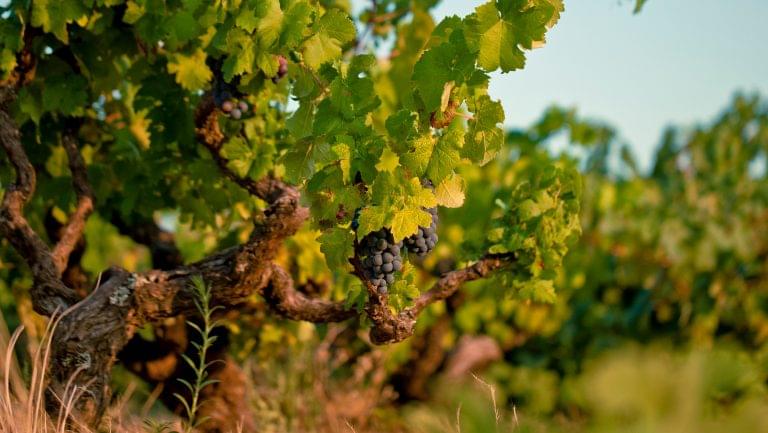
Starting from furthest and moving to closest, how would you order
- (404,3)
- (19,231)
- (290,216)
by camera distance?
(404,3) < (19,231) < (290,216)

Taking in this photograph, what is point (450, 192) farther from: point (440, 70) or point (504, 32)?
point (504, 32)

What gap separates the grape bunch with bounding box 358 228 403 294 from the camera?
2.96 metres

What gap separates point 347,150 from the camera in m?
2.75

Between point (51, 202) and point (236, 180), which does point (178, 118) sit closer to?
point (236, 180)

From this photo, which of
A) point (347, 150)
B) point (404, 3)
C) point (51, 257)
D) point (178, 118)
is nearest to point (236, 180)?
point (178, 118)

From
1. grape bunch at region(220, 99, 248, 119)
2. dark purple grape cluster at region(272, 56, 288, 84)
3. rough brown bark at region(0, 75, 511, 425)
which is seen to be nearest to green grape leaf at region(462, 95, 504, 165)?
rough brown bark at region(0, 75, 511, 425)

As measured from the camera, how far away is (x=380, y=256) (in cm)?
297

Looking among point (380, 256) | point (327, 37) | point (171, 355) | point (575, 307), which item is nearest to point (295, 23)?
point (327, 37)

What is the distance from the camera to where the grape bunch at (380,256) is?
9.71 ft

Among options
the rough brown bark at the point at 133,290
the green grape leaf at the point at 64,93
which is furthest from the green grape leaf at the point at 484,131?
the green grape leaf at the point at 64,93

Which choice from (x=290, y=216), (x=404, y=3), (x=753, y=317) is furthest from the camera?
(x=753, y=317)

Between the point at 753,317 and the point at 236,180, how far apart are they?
6714 mm

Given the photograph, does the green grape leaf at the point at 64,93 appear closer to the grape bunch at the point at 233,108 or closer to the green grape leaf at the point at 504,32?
the grape bunch at the point at 233,108

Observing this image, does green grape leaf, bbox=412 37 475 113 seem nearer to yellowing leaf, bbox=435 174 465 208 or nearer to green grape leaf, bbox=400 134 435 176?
green grape leaf, bbox=400 134 435 176
